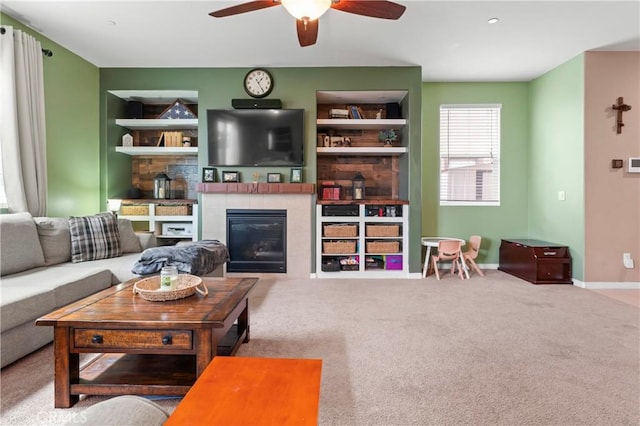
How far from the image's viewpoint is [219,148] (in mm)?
4340

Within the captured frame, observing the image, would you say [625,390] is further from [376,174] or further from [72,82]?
[72,82]

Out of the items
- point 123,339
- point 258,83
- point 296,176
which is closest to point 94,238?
point 123,339

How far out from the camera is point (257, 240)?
4.34 metres

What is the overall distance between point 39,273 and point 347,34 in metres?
3.52

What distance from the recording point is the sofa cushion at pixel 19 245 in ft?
8.13

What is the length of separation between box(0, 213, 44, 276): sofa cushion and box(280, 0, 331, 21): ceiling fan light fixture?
8.77 ft

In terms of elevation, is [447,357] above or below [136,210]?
below

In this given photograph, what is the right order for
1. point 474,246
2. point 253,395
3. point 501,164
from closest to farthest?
point 253,395 → point 474,246 → point 501,164

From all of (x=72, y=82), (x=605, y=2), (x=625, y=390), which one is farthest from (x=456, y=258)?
(x=72, y=82)

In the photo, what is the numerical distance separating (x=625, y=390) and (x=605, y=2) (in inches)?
123

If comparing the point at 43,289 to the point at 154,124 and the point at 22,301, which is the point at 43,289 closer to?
the point at 22,301

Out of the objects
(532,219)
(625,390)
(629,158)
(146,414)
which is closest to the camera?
(146,414)

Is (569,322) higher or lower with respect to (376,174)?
lower

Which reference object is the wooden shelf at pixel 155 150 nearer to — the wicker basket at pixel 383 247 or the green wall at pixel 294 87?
the green wall at pixel 294 87
